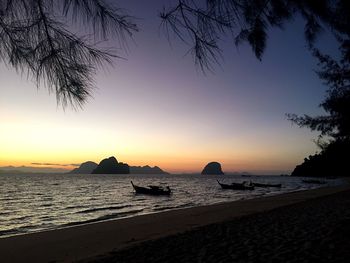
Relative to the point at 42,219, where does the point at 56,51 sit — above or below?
Result: above

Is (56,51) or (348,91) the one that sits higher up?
(348,91)

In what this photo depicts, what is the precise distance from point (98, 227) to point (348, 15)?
59.5 feet

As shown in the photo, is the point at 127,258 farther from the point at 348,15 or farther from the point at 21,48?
the point at 348,15

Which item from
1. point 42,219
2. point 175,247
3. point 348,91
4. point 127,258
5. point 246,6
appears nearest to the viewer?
point 246,6

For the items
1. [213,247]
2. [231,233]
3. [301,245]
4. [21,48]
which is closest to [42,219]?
[231,233]

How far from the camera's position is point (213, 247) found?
918 centimetres

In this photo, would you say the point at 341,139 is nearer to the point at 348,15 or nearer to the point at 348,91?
the point at 348,91

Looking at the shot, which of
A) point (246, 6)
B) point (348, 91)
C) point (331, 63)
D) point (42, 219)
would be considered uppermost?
point (331, 63)

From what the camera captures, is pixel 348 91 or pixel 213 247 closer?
pixel 213 247

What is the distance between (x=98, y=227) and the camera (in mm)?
20203

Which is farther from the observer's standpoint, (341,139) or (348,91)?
(341,139)

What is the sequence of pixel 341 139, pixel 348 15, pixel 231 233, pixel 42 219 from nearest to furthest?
pixel 348 15 → pixel 231 233 → pixel 341 139 → pixel 42 219

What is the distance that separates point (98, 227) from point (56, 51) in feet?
58.5

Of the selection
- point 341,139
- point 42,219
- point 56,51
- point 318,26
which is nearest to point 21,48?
point 56,51
